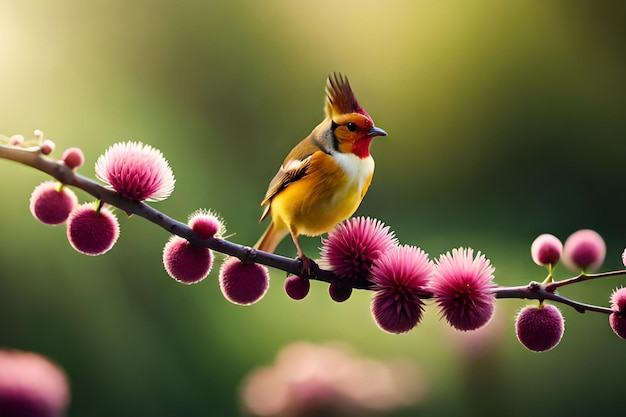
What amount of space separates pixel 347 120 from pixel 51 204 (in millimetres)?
246

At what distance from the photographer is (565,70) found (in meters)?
1.55

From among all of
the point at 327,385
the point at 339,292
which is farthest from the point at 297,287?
the point at 327,385

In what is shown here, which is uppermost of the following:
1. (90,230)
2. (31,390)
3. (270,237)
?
(270,237)

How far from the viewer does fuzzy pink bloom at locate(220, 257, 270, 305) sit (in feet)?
1.27

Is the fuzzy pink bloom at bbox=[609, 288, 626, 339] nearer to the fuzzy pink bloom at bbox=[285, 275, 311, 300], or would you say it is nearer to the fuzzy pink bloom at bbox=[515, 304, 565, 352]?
the fuzzy pink bloom at bbox=[515, 304, 565, 352]

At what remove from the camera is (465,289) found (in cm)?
38

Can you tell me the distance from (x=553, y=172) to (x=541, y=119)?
14cm

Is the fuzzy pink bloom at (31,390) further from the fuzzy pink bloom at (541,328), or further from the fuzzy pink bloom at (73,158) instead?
the fuzzy pink bloom at (541,328)

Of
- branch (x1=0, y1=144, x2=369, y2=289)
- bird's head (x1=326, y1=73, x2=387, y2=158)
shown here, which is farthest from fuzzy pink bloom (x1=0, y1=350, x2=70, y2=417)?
bird's head (x1=326, y1=73, x2=387, y2=158)

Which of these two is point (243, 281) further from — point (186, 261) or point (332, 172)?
point (332, 172)

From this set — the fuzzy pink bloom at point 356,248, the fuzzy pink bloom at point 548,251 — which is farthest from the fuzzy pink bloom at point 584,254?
the fuzzy pink bloom at point 356,248

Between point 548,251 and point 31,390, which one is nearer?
point 31,390

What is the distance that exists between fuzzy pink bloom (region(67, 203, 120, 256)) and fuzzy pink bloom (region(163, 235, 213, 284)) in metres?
0.04

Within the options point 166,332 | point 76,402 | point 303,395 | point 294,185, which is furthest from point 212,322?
point 294,185
